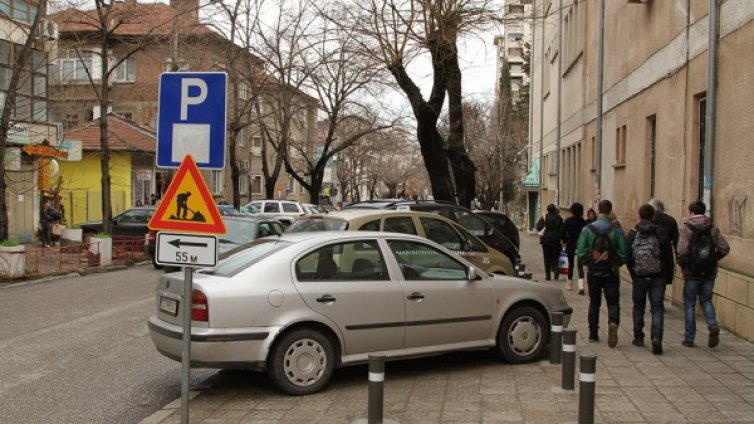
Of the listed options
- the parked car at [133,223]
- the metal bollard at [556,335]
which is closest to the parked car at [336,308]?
the metal bollard at [556,335]

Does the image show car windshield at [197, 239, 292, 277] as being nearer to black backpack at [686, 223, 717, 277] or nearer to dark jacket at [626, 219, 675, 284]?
dark jacket at [626, 219, 675, 284]

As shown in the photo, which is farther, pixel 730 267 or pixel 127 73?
pixel 127 73

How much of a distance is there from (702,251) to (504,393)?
3299 millimetres

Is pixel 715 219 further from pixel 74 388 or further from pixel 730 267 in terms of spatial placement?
pixel 74 388

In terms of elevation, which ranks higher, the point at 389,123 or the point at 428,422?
the point at 389,123

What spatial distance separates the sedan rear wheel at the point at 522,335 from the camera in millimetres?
7613

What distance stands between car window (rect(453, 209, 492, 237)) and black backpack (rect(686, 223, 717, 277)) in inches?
266

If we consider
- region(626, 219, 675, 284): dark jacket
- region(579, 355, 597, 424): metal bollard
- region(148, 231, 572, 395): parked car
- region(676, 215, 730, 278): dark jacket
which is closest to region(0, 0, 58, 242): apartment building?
region(148, 231, 572, 395): parked car

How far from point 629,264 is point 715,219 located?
257 centimetres

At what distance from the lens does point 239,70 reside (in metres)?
32.1

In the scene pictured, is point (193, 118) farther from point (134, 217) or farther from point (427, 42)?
point (134, 217)

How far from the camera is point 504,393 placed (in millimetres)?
6578

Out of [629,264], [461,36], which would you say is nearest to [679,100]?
[629,264]

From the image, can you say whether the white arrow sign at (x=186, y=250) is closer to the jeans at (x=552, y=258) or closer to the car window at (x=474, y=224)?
the car window at (x=474, y=224)
